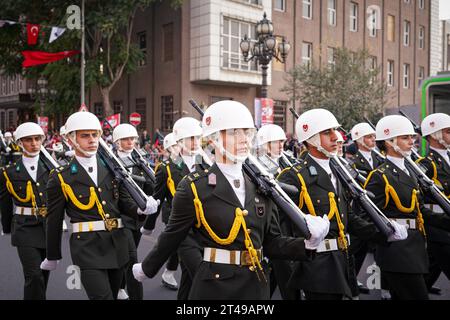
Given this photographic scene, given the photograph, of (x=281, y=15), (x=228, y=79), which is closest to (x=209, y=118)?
(x=228, y=79)

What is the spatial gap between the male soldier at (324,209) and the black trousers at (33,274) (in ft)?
9.24

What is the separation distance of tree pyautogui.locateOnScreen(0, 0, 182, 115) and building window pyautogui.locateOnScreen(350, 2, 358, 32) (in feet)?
49.7

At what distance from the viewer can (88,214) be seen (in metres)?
4.82

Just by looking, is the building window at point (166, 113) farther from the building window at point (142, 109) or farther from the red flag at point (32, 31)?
the red flag at point (32, 31)

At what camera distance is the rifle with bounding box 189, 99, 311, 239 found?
3.29m

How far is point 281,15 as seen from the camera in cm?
3209

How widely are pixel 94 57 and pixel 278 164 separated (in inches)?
867

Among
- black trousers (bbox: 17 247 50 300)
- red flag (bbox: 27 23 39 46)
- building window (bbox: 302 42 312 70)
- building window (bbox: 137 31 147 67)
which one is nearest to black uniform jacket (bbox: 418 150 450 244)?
black trousers (bbox: 17 247 50 300)

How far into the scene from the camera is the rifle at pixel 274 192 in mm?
3291

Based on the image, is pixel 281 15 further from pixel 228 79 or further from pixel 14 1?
pixel 14 1

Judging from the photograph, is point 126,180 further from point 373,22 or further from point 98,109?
point 373,22

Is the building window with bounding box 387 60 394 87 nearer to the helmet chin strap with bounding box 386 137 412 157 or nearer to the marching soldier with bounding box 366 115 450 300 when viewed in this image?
the marching soldier with bounding box 366 115 450 300
